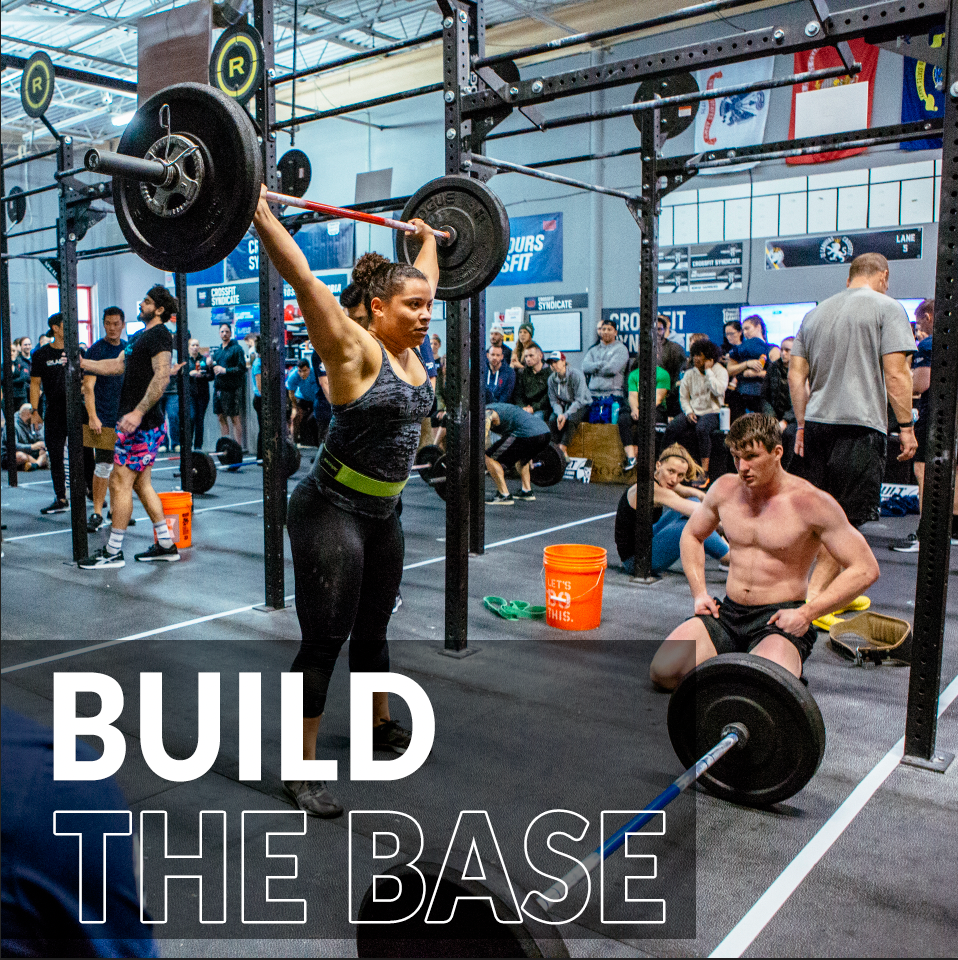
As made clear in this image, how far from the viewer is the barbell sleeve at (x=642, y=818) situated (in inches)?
58.4

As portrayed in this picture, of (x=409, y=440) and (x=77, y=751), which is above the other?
(x=409, y=440)

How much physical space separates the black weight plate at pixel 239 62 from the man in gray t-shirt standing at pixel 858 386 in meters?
2.57

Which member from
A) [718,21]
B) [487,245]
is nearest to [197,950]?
[487,245]

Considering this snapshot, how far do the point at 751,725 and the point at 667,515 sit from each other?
99.3 inches

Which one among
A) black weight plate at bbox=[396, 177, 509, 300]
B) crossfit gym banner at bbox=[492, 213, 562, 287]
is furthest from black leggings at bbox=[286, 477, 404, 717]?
crossfit gym banner at bbox=[492, 213, 562, 287]

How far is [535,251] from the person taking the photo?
1041 cm

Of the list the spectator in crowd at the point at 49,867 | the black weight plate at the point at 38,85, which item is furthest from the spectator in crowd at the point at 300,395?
the spectator in crowd at the point at 49,867

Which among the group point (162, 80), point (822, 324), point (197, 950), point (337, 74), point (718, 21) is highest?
point (337, 74)

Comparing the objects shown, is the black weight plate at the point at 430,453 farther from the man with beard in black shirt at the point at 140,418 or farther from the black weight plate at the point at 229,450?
the man with beard in black shirt at the point at 140,418

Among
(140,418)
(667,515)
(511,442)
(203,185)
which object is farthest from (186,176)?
(511,442)

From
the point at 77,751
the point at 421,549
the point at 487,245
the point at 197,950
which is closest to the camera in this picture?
the point at 77,751

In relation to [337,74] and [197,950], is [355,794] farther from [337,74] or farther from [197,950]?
[337,74]

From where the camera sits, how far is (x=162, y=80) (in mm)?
3486

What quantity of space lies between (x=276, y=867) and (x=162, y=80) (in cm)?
295
